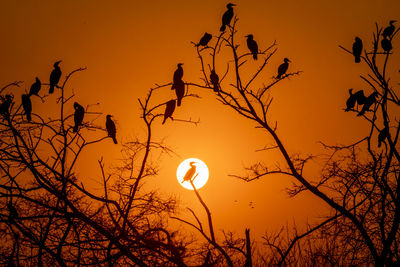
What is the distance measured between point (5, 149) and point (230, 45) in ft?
12.4

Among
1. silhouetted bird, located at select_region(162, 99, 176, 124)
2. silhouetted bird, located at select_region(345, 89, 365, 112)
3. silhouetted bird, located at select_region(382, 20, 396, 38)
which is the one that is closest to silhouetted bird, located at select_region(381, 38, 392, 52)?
silhouetted bird, located at select_region(382, 20, 396, 38)

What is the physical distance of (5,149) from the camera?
5996mm

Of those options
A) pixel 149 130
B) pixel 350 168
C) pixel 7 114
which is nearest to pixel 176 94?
pixel 149 130

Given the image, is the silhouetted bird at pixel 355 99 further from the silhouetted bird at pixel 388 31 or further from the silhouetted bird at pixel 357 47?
the silhouetted bird at pixel 357 47

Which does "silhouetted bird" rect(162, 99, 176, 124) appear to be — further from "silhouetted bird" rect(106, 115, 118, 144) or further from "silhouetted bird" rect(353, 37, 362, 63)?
"silhouetted bird" rect(353, 37, 362, 63)

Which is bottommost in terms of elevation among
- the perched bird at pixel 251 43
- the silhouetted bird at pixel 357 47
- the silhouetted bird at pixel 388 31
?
the silhouetted bird at pixel 388 31

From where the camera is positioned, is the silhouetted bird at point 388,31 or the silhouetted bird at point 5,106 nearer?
the silhouetted bird at point 5,106

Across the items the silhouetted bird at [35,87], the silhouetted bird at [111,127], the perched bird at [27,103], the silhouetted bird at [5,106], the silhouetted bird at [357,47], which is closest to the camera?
the silhouetted bird at [5,106]

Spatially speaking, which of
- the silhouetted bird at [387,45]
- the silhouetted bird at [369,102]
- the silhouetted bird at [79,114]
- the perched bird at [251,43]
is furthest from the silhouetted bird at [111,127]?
the silhouetted bird at [387,45]

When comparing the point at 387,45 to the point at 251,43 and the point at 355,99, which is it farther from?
the point at 251,43

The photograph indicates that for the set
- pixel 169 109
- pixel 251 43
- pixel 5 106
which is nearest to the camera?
pixel 5 106

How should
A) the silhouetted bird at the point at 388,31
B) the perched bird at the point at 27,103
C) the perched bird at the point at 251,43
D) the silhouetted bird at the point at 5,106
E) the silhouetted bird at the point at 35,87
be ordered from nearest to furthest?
the silhouetted bird at the point at 5,106 < the silhouetted bird at the point at 388,31 < the perched bird at the point at 27,103 < the silhouetted bird at the point at 35,87 < the perched bird at the point at 251,43

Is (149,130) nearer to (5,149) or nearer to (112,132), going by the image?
(112,132)

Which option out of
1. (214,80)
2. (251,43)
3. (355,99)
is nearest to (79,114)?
(214,80)
